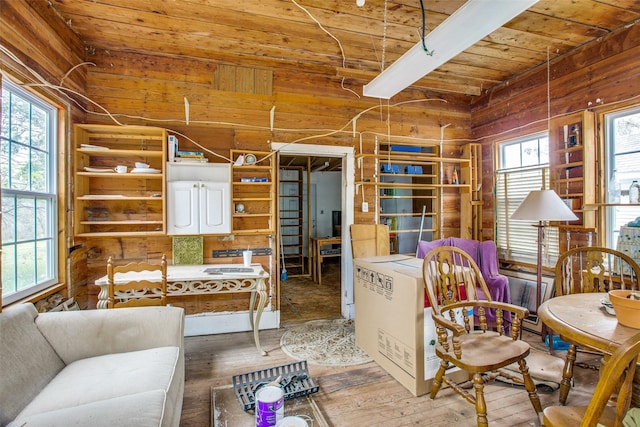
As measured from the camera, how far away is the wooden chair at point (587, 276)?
2.14 m

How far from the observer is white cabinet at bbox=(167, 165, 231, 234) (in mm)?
3125

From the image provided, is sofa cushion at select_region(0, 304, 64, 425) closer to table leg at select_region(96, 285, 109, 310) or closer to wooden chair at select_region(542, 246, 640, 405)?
table leg at select_region(96, 285, 109, 310)

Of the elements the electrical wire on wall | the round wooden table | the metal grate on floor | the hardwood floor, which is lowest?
the hardwood floor

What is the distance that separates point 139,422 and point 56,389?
61 centimetres

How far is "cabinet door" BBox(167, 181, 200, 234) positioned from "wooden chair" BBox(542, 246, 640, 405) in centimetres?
300

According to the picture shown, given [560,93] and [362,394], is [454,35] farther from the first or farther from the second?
[362,394]

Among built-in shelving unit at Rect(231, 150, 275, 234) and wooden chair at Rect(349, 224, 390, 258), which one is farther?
wooden chair at Rect(349, 224, 390, 258)

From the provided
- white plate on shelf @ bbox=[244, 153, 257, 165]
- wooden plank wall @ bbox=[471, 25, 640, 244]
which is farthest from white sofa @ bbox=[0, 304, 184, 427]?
wooden plank wall @ bbox=[471, 25, 640, 244]

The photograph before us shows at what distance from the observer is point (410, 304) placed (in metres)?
2.27

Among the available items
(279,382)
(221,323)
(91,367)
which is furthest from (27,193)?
(279,382)

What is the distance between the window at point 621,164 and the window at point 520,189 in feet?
1.74

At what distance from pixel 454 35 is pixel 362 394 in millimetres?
2530

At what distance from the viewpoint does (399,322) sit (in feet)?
7.81

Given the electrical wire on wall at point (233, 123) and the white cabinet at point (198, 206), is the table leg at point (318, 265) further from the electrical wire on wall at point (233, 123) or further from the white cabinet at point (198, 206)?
the white cabinet at point (198, 206)
